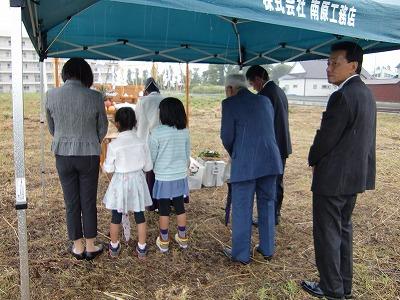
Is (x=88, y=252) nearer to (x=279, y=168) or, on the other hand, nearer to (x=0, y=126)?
(x=279, y=168)

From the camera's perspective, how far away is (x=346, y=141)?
2297 millimetres

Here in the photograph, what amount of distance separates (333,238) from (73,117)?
2154 millimetres

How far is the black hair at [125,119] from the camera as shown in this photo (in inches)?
116

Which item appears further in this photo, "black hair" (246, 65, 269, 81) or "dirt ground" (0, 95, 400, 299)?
"black hair" (246, 65, 269, 81)

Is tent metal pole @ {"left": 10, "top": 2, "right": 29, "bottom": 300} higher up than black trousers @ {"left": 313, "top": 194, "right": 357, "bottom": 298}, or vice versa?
tent metal pole @ {"left": 10, "top": 2, "right": 29, "bottom": 300}

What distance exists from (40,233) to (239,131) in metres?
2.37

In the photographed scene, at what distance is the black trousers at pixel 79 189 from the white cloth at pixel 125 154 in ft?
0.42


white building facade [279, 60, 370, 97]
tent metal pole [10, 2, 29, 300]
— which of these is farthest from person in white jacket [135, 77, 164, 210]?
white building facade [279, 60, 370, 97]

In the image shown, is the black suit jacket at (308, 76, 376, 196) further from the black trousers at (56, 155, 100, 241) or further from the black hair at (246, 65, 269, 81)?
the black trousers at (56, 155, 100, 241)

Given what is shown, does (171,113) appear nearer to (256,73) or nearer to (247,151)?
(247,151)

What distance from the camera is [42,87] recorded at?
13.8 ft

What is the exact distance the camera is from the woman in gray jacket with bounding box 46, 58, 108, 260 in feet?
9.25

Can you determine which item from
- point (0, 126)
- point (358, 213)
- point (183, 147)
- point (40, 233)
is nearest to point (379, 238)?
point (358, 213)

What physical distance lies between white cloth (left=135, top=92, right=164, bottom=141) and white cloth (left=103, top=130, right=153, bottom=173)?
88 centimetres
